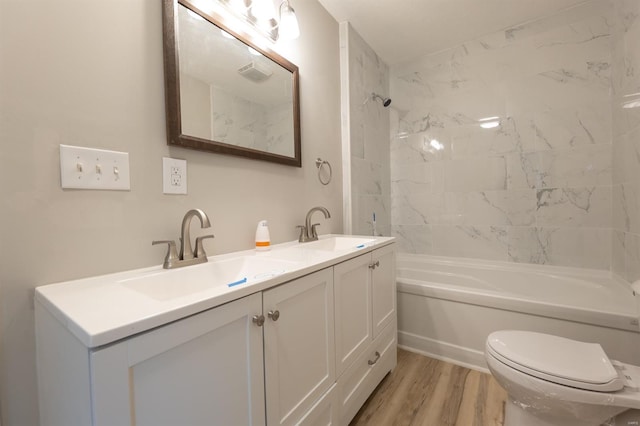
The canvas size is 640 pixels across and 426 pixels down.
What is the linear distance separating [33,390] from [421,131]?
9.37 ft

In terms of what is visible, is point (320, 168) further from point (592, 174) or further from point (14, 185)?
point (592, 174)

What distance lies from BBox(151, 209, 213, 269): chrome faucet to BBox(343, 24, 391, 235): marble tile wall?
4.17 ft

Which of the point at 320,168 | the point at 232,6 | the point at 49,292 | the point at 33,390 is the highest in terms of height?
the point at 232,6

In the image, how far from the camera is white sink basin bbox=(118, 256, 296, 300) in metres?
0.81

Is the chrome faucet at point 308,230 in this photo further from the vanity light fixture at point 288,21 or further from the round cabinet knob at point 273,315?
the vanity light fixture at point 288,21

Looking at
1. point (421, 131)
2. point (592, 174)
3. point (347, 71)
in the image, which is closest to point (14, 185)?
point (347, 71)

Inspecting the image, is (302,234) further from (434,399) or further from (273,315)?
(434,399)

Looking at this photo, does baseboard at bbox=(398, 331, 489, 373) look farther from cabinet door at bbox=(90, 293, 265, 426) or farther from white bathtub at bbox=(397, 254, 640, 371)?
cabinet door at bbox=(90, 293, 265, 426)

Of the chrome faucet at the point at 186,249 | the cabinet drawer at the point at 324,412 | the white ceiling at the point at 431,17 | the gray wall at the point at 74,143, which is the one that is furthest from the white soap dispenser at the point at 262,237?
the white ceiling at the point at 431,17

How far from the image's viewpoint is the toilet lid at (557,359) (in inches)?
35.1

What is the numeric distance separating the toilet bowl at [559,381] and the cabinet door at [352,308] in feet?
1.75

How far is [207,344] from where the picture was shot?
610 millimetres

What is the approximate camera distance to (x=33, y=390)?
703mm

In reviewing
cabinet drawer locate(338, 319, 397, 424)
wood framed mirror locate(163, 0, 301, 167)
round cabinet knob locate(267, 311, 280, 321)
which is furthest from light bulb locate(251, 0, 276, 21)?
cabinet drawer locate(338, 319, 397, 424)
